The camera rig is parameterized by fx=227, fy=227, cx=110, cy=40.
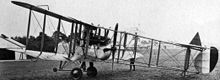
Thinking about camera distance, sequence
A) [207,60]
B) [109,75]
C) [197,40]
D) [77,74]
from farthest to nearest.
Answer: [109,75] < [197,40] < [207,60] < [77,74]

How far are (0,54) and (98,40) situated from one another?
242 inches

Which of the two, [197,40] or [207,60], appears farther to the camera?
[197,40]

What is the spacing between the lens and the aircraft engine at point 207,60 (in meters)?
10.6

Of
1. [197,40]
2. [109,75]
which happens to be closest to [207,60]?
[197,40]

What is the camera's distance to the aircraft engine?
10.6 metres

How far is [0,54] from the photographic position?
42.7 feet

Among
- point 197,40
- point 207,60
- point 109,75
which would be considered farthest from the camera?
point 109,75

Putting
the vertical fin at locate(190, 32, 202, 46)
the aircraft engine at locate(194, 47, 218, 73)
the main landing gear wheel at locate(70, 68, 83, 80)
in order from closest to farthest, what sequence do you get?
1. the main landing gear wheel at locate(70, 68, 83, 80)
2. the aircraft engine at locate(194, 47, 218, 73)
3. the vertical fin at locate(190, 32, 202, 46)

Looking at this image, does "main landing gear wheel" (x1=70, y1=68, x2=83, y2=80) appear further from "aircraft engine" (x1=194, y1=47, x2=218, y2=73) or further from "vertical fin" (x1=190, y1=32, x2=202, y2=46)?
"vertical fin" (x1=190, y1=32, x2=202, y2=46)

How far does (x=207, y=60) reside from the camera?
10867 millimetres

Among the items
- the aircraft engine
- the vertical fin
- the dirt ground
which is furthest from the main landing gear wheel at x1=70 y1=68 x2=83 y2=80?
the vertical fin

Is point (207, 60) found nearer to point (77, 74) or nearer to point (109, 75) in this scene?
point (109, 75)

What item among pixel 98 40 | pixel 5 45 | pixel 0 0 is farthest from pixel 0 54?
pixel 98 40

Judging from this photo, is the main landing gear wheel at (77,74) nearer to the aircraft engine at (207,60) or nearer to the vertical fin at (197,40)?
the aircraft engine at (207,60)
